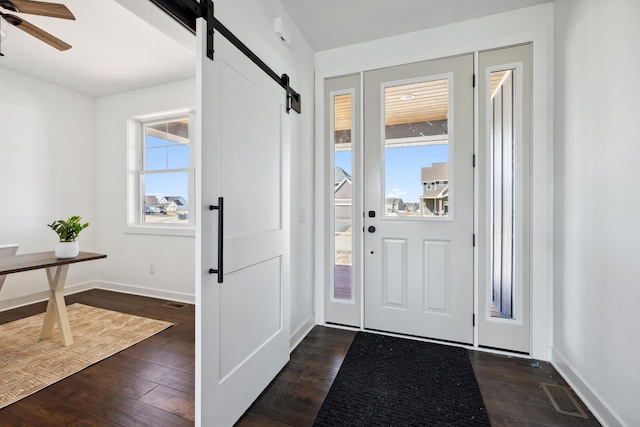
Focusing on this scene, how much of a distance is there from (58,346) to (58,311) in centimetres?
Result: 28

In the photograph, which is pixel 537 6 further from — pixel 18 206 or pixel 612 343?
pixel 18 206

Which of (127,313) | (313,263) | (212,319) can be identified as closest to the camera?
(212,319)

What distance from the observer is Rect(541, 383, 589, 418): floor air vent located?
1614 millimetres

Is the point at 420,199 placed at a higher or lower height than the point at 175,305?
higher

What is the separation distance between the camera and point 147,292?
12.4 feet

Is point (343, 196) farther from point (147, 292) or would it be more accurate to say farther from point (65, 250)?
point (147, 292)

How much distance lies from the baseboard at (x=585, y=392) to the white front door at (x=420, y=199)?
0.56 m

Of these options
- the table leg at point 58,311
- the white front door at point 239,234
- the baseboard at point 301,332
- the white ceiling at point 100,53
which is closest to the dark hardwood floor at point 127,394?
the white front door at point 239,234

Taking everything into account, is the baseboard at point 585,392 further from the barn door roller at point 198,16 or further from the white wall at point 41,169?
→ the white wall at point 41,169

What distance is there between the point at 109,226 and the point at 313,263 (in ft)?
10.2

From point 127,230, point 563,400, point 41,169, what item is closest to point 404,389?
Answer: point 563,400

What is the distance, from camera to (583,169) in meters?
1.75

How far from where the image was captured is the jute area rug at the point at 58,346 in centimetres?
190

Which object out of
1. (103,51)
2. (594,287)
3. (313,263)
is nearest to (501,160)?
(594,287)
